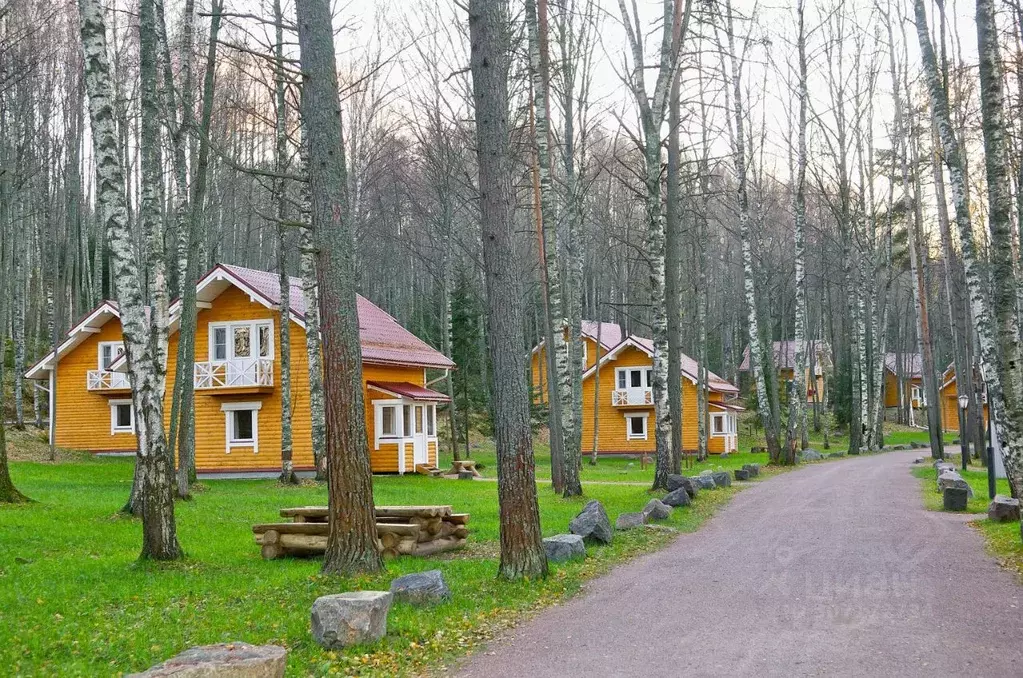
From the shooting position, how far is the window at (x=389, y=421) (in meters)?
28.6

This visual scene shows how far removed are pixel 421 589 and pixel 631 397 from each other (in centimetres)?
3353

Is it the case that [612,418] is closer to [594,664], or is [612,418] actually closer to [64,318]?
[64,318]

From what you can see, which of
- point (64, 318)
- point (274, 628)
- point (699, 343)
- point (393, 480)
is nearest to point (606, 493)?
point (393, 480)

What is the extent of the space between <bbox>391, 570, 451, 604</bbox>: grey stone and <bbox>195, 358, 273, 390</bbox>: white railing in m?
21.3

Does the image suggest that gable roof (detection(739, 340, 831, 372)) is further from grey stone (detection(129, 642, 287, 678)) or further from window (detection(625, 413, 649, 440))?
grey stone (detection(129, 642, 287, 678))

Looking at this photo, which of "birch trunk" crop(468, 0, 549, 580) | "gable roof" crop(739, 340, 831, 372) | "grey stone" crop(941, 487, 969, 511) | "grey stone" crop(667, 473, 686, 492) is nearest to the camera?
"birch trunk" crop(468, 0, 549, 580)

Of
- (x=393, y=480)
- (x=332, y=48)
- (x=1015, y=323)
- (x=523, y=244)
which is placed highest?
(x=523, y=244)

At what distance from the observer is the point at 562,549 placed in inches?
411

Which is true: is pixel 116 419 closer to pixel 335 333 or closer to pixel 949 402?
pixel 335 333

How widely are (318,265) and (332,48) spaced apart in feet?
7.89

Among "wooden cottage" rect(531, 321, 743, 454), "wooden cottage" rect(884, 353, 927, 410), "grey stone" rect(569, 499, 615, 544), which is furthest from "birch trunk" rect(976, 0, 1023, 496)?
"wooden cottage" rect(884, 353, 927, 410)

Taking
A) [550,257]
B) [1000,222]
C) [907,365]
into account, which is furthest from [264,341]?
[907,365]

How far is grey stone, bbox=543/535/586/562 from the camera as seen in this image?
1041 centimetres

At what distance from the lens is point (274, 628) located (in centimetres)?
729
